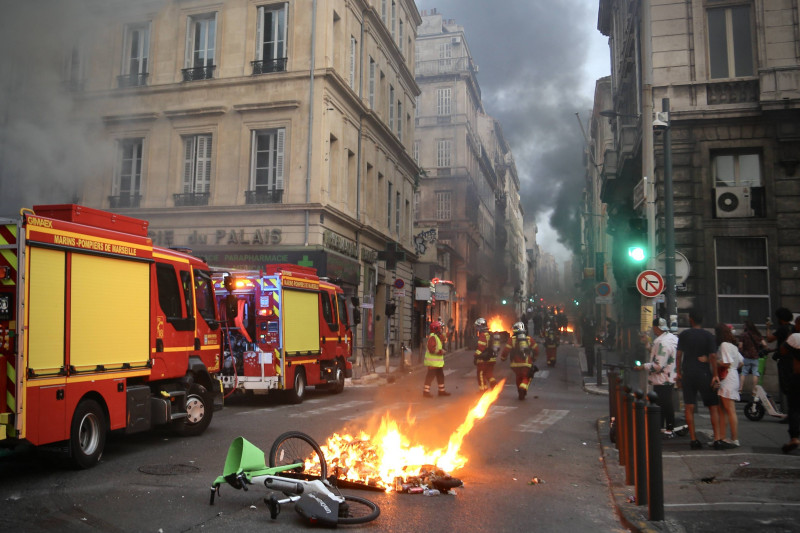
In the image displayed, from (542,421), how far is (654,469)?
673cm

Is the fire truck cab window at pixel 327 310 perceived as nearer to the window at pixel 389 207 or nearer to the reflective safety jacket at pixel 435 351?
the reflective safety jacket at pixel 435 351

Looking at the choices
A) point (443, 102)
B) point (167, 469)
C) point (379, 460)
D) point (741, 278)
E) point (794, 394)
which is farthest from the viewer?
point (443, 102)

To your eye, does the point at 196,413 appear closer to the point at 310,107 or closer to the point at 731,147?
the point at 310,107

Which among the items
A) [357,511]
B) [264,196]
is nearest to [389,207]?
[264,196]

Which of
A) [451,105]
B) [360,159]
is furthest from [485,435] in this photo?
[451,105]

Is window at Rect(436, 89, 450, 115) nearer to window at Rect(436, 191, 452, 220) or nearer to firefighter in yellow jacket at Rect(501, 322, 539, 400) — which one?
window at Rect(436, 191, 452, 220)

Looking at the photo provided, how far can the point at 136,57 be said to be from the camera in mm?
23000

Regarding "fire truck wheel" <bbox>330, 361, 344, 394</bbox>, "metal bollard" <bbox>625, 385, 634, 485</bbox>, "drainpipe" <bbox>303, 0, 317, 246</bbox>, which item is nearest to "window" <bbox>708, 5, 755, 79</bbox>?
"drainpipe" <bbox>303, 0, 317, 246</bbox>

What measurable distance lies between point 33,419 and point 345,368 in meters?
11.0

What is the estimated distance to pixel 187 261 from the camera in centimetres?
958

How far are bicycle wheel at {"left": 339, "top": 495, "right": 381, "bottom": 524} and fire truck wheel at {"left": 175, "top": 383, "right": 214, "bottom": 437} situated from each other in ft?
15.1

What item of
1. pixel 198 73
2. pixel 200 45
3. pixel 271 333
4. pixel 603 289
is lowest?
pixel 271 333

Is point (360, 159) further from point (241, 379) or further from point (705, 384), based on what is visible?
point (705, 384)

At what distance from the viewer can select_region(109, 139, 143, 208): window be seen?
23.5 m
